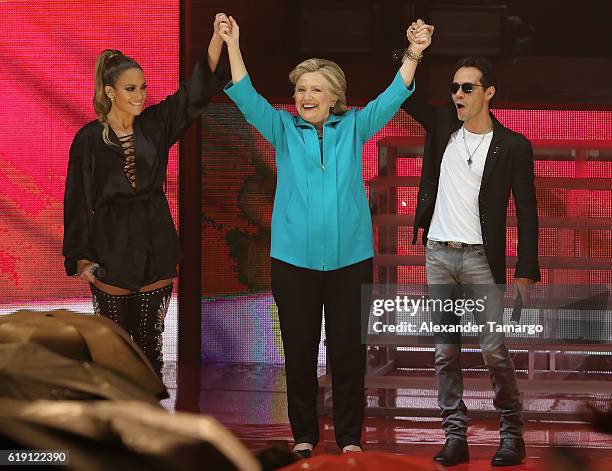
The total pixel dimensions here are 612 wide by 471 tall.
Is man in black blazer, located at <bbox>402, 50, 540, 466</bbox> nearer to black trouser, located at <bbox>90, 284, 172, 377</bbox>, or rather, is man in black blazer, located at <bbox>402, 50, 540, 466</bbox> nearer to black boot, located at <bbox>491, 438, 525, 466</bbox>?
black boot, located at <bbox>491, 438, 525, 466</bbox>

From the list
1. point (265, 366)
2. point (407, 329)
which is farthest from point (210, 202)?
point (407, 329)

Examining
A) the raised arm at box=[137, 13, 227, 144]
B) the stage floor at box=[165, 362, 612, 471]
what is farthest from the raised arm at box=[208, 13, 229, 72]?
the stage floor at box=[165, 362, 612, 471]

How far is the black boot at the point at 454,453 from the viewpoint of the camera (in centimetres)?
355

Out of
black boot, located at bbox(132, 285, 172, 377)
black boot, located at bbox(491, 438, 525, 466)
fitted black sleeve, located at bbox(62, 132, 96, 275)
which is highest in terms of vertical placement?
fitted black sleeve, located at bbox(62, 132, 96, 275)

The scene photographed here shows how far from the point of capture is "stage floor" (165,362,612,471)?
386cm

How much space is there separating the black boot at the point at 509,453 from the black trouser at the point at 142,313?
120 cm

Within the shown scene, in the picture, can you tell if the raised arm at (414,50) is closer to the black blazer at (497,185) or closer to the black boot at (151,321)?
the black blazer at (497,185)

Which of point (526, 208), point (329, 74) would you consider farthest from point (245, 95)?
point (526, 208)

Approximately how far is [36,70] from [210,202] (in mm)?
1197

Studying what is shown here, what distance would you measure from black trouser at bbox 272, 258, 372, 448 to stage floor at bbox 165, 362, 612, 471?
181 mm

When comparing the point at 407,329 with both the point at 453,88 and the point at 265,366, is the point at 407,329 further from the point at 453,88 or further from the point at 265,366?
the point at 453,88

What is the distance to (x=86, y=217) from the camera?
354 cm

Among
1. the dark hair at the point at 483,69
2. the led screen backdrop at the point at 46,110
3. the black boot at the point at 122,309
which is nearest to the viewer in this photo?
the black boot at the point at 122,309

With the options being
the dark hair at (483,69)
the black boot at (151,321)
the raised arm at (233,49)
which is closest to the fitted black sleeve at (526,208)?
the dark hair at (483,69)
